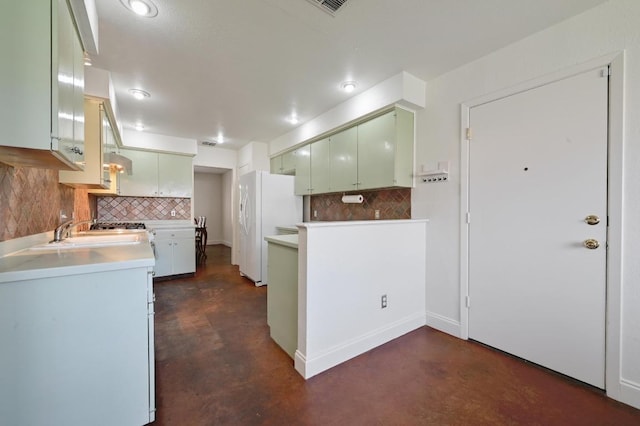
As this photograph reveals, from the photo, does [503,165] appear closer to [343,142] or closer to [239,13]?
[343,142]

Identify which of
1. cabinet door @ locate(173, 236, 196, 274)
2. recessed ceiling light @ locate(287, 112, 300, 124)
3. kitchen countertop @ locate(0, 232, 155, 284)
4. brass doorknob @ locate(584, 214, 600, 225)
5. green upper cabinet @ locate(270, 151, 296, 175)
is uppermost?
recessed ceiling light @ locate(287, 112, 300, 124)

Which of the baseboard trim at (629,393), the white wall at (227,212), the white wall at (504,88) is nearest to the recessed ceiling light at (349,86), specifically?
the white wall at (504,88)

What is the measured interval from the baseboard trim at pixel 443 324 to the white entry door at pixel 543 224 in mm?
128

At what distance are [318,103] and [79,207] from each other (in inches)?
127

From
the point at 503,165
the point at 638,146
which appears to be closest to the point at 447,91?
the point at 503,165

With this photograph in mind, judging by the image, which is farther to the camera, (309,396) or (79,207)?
(79,207)

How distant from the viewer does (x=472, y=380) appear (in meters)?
1.86

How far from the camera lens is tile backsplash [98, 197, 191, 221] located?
14.8ft

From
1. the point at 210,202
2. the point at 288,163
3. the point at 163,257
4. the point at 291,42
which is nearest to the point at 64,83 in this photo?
the point at 291,42

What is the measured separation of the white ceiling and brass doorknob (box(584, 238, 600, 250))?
1590 mm

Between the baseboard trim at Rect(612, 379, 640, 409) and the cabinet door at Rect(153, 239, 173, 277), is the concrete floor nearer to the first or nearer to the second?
the baseboard trim at Rect(612, 379, 640, 409)

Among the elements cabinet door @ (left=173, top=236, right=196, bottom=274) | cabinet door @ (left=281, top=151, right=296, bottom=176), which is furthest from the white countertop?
cabinet door @ (left=173, top=236, right=196, bottom=274)

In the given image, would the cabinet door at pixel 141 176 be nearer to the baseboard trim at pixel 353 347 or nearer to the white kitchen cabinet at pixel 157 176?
the white kitchen cabinet at pixel 157 176

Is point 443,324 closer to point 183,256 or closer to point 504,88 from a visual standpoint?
point 504,88
